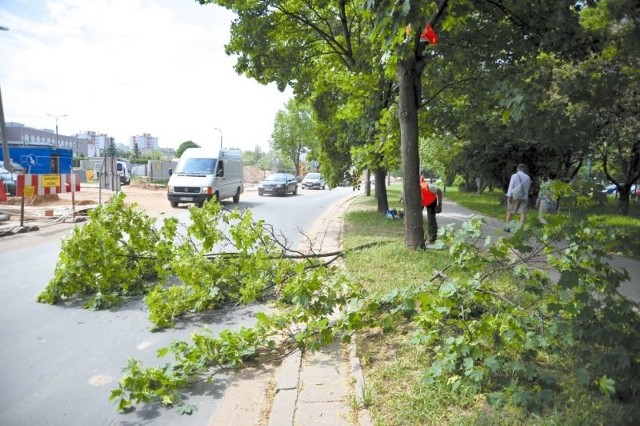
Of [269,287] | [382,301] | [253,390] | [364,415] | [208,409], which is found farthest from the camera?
[269,287]

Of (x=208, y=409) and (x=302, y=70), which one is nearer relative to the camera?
(x=208, y=409)

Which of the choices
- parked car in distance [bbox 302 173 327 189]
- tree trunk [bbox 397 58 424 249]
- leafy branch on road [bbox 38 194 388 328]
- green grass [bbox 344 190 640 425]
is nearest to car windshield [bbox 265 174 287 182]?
parked car in distance [bbox 302 173 327 189]

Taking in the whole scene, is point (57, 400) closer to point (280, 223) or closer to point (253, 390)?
point (253, 390)

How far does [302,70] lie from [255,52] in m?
1.94

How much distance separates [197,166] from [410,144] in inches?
517

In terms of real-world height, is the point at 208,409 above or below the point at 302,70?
below

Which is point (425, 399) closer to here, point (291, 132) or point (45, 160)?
point (45, 160)

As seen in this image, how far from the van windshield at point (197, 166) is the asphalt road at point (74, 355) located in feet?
39.2

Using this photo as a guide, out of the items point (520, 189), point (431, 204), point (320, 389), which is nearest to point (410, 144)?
point (431, 204)

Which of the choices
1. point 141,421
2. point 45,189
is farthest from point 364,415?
point 45,189

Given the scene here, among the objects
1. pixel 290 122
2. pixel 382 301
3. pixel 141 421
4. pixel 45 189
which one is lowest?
pixel 141 421

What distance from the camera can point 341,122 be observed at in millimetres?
13992

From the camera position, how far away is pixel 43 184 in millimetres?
13102

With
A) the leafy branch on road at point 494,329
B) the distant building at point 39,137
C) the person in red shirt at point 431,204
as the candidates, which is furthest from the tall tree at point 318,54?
the distant building at point 39,137
